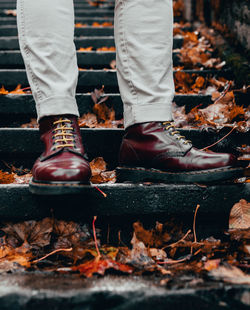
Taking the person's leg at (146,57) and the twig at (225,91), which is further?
the twig at (225,91)

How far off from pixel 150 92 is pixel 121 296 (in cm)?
69

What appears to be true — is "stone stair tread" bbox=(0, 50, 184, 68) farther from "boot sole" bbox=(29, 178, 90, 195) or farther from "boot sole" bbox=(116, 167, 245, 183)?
"boot sole" bbox=(29, 178, 90, 195)

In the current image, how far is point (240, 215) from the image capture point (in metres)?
1.10

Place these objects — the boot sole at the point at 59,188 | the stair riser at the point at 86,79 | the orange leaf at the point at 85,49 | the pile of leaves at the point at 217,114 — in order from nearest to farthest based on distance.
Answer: the boot sole at the point at 59,188, the pile of leaves at the point at 217,114, the stair riser at the point at 86,79, the orange leaf at the point at 85,49

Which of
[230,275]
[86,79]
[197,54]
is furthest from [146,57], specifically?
[197,54]

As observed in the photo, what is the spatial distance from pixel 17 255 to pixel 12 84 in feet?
4.46

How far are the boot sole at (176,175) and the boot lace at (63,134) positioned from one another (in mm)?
235

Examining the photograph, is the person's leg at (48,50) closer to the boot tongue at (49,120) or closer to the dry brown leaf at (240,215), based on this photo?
the boot tongue at (49,120)

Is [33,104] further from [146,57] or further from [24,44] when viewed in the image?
[146,57]

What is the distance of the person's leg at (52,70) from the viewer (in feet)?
3.61

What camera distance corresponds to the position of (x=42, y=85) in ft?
3.67

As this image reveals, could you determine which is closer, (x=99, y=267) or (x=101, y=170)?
(x=99, y=267)

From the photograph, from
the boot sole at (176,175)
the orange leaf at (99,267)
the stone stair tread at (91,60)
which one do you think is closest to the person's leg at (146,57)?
the boot sole at (176,175)

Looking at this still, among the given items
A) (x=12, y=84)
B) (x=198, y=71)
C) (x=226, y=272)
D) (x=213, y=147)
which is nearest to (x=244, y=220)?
(x=226, y=272)
